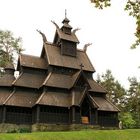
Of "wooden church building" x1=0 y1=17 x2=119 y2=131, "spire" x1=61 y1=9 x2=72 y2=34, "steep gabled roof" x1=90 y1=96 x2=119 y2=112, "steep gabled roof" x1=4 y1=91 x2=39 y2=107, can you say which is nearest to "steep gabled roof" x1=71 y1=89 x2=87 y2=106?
"wooden church building" x1=0 y1=17 x2=119 y2=131

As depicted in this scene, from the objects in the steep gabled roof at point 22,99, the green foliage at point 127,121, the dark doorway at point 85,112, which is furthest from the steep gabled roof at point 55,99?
the green foliage at point 127,121

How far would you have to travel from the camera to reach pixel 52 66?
44375 mm

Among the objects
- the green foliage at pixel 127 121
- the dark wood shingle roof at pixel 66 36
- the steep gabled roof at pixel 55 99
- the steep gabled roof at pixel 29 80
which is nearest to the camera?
the steep gabled roof at pixel 55 99

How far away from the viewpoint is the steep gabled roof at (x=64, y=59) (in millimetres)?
45406

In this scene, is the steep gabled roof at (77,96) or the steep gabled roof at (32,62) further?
the steep gabled roof at (32,62)

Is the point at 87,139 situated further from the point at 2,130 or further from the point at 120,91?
the point at 120,91

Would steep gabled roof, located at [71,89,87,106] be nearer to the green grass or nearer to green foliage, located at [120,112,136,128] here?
the green grass

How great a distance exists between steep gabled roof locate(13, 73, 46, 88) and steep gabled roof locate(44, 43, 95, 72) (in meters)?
2.98

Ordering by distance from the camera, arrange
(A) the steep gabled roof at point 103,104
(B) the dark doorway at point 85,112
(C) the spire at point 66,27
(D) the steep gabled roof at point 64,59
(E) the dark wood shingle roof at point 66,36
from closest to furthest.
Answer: (B) the dark doorway at point 85,112 → (A) the steep gabled roof at point 103,104 → (D) the steep gabled roof at point 64,59 → (E) the dark wood shingle roof at point 66,36 → (C) the spire at point 66,27

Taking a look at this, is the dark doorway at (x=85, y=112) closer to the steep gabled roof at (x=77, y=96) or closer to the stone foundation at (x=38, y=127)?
the steep gabled roof at (x=77, y=96)

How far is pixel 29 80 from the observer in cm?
4316

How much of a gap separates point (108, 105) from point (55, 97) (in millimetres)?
8819

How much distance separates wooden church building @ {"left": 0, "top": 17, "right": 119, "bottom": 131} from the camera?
39531 millimetres

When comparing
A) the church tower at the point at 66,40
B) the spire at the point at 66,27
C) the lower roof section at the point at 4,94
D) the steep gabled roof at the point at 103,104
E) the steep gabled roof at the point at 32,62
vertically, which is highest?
the spire at the point at 66,27
